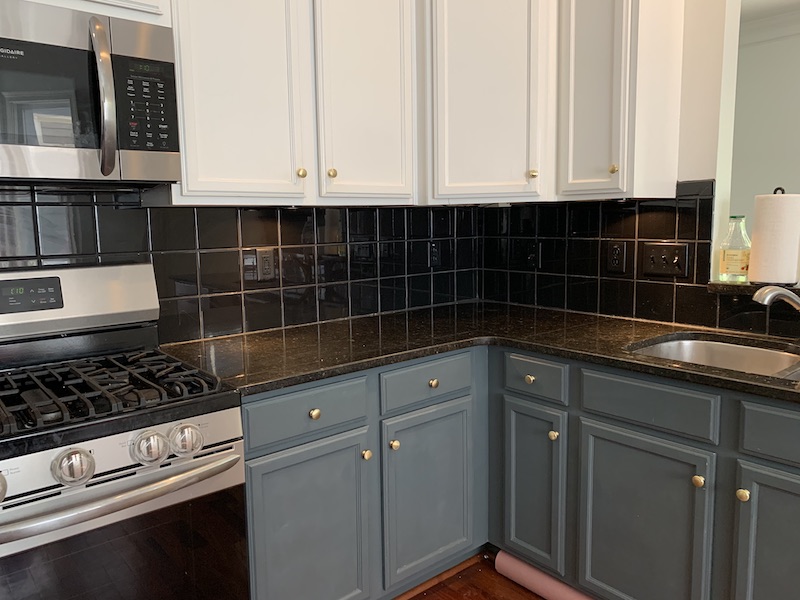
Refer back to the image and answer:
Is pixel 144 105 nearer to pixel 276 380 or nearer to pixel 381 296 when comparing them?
pixel 276 380

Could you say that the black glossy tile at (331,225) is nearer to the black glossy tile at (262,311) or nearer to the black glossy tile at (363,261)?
the black glossy tile at (363,261)

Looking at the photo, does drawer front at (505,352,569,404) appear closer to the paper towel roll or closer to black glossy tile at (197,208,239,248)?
the paper towel roll

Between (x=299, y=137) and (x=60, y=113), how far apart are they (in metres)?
0.65

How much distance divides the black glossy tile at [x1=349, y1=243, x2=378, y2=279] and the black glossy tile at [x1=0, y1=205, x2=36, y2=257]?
1.07m

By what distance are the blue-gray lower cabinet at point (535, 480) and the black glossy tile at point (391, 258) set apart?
2.41ft

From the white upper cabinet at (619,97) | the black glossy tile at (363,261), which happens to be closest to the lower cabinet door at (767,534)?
the white upper cabinet at (619,97)

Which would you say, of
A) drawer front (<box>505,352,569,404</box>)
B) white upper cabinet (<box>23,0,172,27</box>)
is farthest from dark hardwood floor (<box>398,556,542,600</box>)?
white upper cabinet (<box>23,0,172,27</box>)

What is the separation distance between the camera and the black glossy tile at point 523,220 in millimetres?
2566

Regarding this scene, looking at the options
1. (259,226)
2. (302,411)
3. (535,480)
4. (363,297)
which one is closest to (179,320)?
(259,226)

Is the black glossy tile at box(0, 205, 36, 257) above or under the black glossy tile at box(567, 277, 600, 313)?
above

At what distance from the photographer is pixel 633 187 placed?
6.40ft

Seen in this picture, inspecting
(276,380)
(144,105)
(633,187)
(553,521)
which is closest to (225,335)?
(276,380)

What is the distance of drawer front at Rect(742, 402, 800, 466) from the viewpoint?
140 centimetres

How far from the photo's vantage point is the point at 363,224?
238cm
